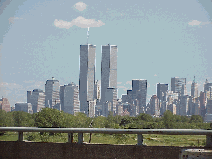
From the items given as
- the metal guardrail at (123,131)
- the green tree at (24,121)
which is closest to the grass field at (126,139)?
the metal guardrail at (123,131)

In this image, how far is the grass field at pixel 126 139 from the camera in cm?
644

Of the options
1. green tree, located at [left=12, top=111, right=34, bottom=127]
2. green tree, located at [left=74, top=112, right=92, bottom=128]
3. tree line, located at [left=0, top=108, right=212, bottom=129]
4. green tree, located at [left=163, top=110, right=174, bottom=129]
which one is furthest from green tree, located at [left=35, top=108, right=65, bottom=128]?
green tree, located at [left=12, top=111, right=34, bottom=127]

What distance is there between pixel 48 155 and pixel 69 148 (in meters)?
0.45

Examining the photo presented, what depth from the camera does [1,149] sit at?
7.27 meters

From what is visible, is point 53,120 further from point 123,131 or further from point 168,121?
point 168,121

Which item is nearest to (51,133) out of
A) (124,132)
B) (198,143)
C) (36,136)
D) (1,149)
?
(36,136)

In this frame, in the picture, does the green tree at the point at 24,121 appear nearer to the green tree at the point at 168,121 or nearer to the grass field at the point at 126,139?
the green tree at the point at 168,121


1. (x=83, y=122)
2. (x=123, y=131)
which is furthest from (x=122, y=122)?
(x=83, y=122)

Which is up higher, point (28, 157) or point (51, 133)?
point (51, 133)

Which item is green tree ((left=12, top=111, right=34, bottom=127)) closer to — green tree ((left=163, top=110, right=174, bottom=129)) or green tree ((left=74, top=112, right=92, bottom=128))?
green tree ((left=74, top=112, right=92, bottom=128))

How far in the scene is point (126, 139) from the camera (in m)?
6.82

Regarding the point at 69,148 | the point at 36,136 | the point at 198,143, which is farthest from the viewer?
the point at 36,136

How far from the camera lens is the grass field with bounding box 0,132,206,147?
6.44m

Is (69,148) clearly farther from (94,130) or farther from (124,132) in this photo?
(124,132)
